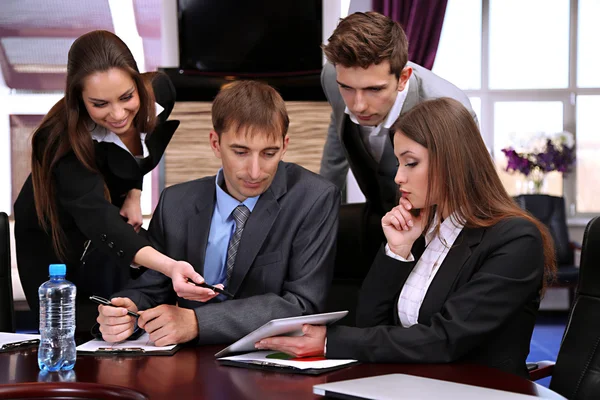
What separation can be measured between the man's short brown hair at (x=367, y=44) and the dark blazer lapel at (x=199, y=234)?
0.61m

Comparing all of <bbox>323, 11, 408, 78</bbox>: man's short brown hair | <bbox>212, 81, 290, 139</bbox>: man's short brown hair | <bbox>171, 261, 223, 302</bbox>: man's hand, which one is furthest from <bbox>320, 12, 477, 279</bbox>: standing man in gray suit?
<bbox>171, 261, 223, 302</bbox>: man's hand

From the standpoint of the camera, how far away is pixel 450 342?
1613 millimetres

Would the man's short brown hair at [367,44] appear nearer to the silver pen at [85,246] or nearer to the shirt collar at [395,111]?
the shirt collar at [395,111]

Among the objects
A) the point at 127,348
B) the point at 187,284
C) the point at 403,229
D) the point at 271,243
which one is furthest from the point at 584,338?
the point at 127,348

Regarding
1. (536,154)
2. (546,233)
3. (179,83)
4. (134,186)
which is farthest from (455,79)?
(546,233)

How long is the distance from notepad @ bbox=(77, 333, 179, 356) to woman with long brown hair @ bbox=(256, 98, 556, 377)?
0.22 meters

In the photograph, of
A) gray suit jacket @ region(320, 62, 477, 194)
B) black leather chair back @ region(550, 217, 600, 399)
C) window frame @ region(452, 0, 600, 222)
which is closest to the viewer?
black leather chair back @ region(550, 217, 600, 399)

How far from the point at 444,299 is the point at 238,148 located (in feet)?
2.22

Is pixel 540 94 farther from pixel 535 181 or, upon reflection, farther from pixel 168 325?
pixel 168 325

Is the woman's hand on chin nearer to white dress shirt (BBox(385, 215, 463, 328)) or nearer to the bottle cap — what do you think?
white dress shirt (BBox(385, 215, 463, 328))

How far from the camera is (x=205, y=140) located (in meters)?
4.53

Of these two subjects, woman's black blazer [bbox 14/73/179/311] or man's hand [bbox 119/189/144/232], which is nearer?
woman's black blazer [bbox 14/73/179/311]

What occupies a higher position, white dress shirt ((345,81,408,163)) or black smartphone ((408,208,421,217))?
white dress shirt ((345,81,408,163))

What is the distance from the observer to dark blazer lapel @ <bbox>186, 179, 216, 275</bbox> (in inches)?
81.3
